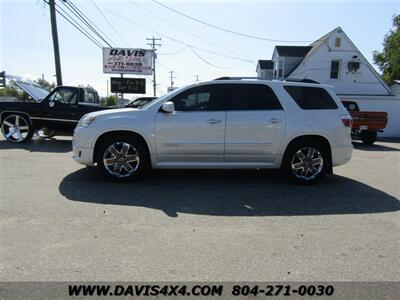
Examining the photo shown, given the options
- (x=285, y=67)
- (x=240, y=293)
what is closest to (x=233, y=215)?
(x=240, y=293)

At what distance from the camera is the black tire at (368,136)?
15932 millimetres

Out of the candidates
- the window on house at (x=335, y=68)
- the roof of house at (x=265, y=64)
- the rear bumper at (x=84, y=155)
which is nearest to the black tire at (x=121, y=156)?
the rear bumper at (x=84, y=155)

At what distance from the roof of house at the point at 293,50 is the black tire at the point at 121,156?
28.5 meters

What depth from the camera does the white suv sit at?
20.9 feet

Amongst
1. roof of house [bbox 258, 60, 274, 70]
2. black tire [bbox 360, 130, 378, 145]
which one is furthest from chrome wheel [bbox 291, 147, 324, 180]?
roof of house [bbox 258, 60, 274, 70]

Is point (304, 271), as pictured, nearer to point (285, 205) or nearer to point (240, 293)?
point (240, 293)

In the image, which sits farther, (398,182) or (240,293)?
(398,182)

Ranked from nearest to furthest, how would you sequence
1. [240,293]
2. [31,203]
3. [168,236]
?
1. [240,293]
2. [168,236]
3. [31,203]

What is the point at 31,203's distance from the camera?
5152mm

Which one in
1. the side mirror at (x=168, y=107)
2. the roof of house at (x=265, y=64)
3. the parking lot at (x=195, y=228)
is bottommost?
the parking lot at (x=195, y=228)

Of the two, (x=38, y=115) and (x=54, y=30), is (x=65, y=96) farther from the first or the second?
(x=54, y=30)

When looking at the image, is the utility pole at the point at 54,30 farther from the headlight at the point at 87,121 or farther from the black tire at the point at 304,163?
the black tire at the point at 304,163

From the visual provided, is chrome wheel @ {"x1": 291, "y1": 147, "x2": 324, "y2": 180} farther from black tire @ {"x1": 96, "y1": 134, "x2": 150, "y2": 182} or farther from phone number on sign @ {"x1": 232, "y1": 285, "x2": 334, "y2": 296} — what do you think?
phone number on sign @ {"x1": 232, "y1": 285, "x2": 334, "y2": 296}

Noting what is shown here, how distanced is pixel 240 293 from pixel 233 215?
1.90 metres
